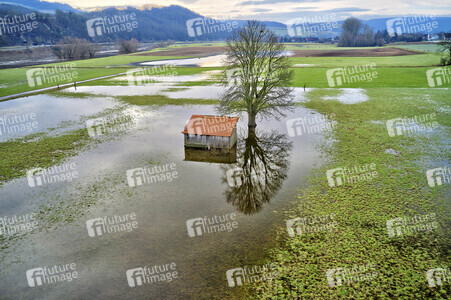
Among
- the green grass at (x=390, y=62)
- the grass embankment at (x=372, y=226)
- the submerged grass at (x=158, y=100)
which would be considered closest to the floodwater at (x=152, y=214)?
the grass embankment at (x=372, y=226)

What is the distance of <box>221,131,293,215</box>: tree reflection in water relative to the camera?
23609 mm

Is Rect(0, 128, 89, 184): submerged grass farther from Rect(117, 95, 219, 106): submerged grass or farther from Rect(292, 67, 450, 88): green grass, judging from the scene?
Rect(292, 67, 450, 88): green grass

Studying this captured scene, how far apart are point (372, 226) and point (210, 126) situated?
812 inches

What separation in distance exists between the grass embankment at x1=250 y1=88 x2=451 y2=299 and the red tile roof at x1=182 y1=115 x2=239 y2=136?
Result: 11979mm

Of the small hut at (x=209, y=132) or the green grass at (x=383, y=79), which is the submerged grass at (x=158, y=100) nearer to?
the small hut at (x=209, y=132)

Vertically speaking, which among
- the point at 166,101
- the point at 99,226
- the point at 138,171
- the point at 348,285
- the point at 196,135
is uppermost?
the point at 166,101

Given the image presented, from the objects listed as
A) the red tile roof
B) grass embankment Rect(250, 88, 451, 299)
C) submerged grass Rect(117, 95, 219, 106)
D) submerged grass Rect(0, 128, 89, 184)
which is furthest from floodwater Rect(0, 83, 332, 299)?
submerged grass Rect(117, 95, 219, 106)

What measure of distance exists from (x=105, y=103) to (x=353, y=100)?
5271 cm

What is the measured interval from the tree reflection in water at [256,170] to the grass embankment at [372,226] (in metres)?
3.30

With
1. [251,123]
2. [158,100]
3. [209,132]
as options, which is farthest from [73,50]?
[209,132]

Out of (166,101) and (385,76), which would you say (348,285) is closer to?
(166,101)

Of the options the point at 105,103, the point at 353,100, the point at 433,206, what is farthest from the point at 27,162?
the point at 353,100

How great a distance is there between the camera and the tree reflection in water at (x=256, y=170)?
23.6m

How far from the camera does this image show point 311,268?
1630 centimetres
